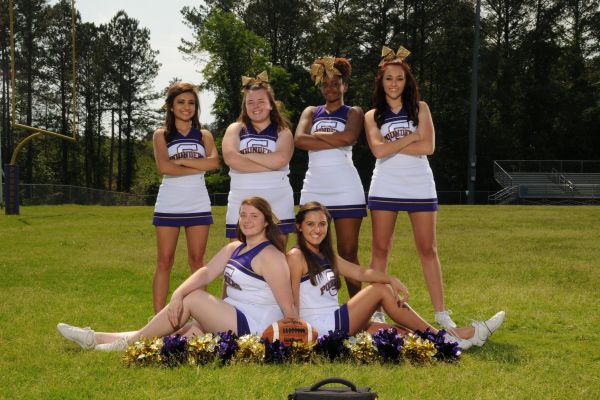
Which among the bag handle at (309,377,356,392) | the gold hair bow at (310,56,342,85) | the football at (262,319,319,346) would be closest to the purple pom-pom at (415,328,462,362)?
the football at (262,319,319,346)

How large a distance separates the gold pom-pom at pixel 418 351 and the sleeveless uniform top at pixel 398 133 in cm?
166

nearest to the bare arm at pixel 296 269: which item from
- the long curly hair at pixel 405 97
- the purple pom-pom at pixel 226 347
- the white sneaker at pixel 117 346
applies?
the purple pom-pom at pixel 226 347

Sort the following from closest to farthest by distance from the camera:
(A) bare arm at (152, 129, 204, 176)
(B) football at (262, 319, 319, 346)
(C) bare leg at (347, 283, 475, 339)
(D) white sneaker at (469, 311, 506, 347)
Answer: (B) football at (262, 319, 319, 346) < (C) bare leg at (347, 283, 475, 339) < (D) white sneaker at (469, 311, 506, 347) < (A) bare arm at (152, 129, 204, 176)

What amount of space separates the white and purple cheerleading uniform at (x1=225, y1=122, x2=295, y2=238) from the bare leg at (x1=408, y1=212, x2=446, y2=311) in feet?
3.62

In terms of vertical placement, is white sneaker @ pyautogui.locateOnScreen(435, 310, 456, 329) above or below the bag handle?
below

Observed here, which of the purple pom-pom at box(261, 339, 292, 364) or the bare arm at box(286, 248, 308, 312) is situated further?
the bare arm at box(286, 248, 308, 312)

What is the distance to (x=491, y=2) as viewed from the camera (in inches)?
1880

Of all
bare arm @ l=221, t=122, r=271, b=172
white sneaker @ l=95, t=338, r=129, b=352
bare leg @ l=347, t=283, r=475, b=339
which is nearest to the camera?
bare leg @ l=347, t=283, r=475, b=339

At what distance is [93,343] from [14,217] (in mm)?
17850

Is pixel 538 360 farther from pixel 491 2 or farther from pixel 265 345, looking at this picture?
pixel 491 2

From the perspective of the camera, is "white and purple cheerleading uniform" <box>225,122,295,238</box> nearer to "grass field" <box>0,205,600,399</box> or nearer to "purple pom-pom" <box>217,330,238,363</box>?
"purple pom-pom" <box>217,330,238,363</box>

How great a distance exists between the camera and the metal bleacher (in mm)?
Result: 36750

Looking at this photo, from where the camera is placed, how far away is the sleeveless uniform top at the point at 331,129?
20.8 feet

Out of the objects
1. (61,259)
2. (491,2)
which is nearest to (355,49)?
(491,2)
